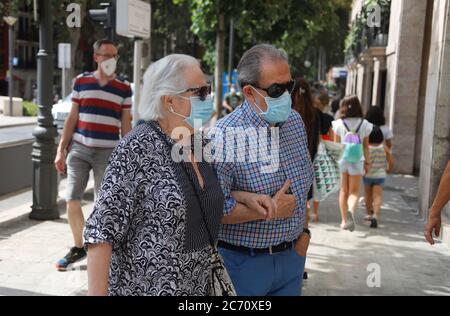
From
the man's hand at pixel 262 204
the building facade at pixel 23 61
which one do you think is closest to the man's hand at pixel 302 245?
the man's hand at pixel 262 204

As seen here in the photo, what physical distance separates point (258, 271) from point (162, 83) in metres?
1.01

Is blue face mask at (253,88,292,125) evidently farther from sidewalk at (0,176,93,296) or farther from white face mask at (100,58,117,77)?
white face mask at (100,58,117,77)

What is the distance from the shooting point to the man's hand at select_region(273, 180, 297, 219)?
8.64 ft

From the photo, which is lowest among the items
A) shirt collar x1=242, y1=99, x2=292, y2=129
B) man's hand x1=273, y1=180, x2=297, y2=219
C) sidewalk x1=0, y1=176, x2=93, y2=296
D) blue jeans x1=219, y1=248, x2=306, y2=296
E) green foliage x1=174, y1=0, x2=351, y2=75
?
sidewalk x1=0, y1=176, x2=93, y2=296

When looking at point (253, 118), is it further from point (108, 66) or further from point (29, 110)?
point (29, 110)

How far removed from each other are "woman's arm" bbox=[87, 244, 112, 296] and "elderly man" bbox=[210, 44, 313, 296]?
27.3 inches

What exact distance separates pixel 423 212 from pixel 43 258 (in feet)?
17.4

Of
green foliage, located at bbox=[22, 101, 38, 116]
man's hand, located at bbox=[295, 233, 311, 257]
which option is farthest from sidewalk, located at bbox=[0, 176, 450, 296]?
green foliage, located at bbox=[22, 101, 38, 116]

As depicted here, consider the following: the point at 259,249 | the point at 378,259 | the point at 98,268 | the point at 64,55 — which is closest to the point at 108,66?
the point at 259,249

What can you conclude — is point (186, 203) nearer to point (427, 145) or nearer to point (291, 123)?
point (291, 123)

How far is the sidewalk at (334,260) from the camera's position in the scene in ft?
16.6

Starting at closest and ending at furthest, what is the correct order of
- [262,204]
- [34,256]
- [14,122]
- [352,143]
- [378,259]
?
[262,204] → [34,256] → [378,259] → [352,143] → [14,122]

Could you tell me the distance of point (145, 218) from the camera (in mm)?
2121
